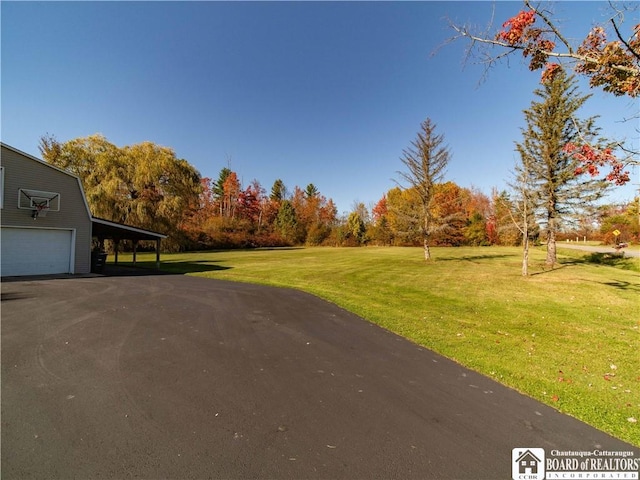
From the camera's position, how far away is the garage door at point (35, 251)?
39.1ft

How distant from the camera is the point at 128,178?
27.7 m

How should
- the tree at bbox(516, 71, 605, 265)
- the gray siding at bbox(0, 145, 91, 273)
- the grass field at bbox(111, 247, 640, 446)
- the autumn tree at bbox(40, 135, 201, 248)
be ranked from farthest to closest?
the autumn tree at bbox(40, 135, 201, 248) < the tree at bbox(516, 71, 605, 265) < the gray siding at bbox(0, 145, 91, 273) < the grass field at bbox(111, 247, 640, 446)

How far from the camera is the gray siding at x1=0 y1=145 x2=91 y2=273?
39.0 ft

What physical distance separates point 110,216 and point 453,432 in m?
31.6

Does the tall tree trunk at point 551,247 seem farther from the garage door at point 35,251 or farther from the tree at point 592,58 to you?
the garage door at point 35,251

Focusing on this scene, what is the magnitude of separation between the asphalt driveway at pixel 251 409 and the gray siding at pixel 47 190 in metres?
9.92

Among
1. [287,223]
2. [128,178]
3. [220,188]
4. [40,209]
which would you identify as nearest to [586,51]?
[40,209]

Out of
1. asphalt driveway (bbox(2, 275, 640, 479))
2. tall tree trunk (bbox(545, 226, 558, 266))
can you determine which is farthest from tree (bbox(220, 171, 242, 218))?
asphalt driveway (bbox(2, 275, 640, 479))

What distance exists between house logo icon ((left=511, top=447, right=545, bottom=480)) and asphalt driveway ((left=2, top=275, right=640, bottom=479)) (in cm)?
6

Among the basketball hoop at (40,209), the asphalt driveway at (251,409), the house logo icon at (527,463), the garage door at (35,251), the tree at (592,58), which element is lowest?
the house logo icon at (527,463)

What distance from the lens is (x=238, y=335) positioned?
16.7 ft

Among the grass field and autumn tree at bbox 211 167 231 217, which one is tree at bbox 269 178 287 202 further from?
the grass field

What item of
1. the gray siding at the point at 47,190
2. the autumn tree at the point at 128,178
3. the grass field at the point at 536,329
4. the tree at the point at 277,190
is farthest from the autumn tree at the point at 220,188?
the grass field at the point at 536,329

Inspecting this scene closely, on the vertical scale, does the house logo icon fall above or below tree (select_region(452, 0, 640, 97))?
below
